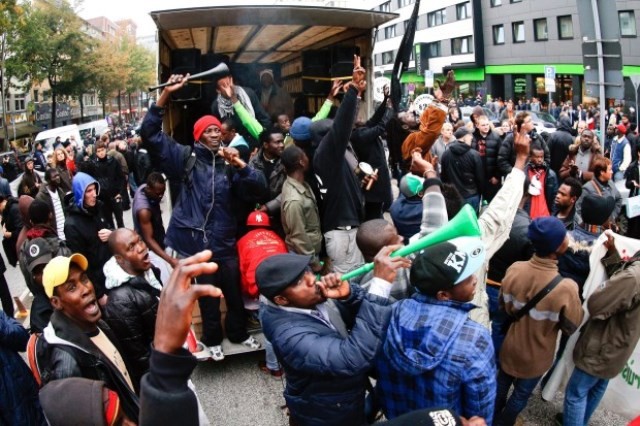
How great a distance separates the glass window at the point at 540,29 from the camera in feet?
114

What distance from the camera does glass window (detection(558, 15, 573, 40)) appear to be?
32.3 meters

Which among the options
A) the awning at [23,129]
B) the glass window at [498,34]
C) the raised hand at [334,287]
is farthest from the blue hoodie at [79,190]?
the glass window at [498,34]

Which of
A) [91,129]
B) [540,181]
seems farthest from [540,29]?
[540,181]

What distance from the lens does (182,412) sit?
1430mm

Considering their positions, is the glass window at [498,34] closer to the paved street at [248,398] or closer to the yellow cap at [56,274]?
the paved street at [248,398]

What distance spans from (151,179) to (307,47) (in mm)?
5163

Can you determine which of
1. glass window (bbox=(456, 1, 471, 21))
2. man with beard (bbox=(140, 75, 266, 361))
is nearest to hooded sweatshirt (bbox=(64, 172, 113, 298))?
man with beard (bbox=(140, 75, 266, 361))

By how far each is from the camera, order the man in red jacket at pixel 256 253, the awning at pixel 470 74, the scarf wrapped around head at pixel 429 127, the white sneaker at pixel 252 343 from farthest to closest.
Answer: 1. the awning at pixel 470 74
2. the scarf wrapped around head at pixel 429 127
3. the white sneaker at pixel 252 343
4. the man in red jacket at pixel 256 253

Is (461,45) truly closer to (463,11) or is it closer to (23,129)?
(463,11)

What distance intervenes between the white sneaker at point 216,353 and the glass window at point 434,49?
153 ft

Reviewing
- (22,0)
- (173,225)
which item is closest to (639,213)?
(173,225)

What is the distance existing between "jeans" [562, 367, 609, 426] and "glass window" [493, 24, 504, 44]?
39.5 metres

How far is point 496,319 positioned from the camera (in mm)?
4270

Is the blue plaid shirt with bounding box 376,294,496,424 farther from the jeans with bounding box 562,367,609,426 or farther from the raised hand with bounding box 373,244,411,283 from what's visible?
the jeans with bounding box 562,367,609,426
